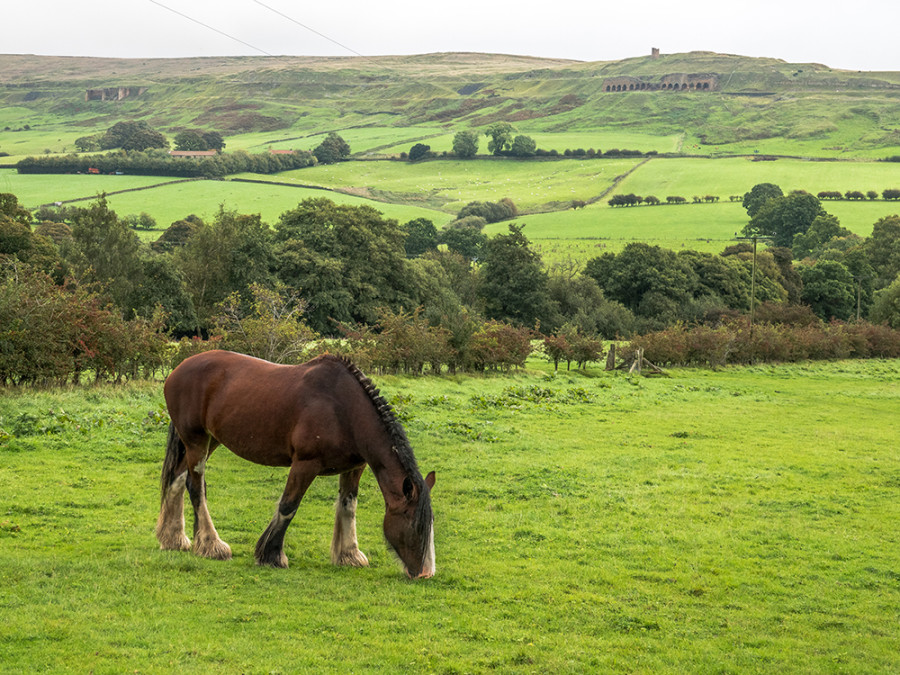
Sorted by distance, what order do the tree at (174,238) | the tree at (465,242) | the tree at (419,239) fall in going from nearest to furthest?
1. the tree at (174,238)
2. the tree at (465,242)
3. the tree at (419,239)

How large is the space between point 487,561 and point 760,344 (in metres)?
43.2

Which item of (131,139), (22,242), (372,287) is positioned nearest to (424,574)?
(22,242)

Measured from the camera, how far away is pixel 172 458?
413 inches

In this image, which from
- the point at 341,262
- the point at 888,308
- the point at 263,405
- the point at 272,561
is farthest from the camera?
the point at 888,308

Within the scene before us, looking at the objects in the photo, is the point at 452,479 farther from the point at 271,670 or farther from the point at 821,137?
the point at 821,137

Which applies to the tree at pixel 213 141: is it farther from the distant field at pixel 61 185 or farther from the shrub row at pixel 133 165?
the distant field at pixel 61 185

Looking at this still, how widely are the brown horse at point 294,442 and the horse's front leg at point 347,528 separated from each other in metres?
0.01

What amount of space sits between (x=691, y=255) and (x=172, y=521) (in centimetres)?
7318

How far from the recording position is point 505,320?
207 feet

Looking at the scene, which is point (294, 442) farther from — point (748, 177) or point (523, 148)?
point (523, 148)

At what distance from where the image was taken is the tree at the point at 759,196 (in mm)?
116000

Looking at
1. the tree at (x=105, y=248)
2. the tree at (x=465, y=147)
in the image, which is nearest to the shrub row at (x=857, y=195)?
the tree at (x=465, y=147)

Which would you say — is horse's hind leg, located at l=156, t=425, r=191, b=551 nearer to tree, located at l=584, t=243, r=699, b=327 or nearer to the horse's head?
the horse's head

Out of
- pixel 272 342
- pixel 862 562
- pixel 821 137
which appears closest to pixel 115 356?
pixel 272 342
